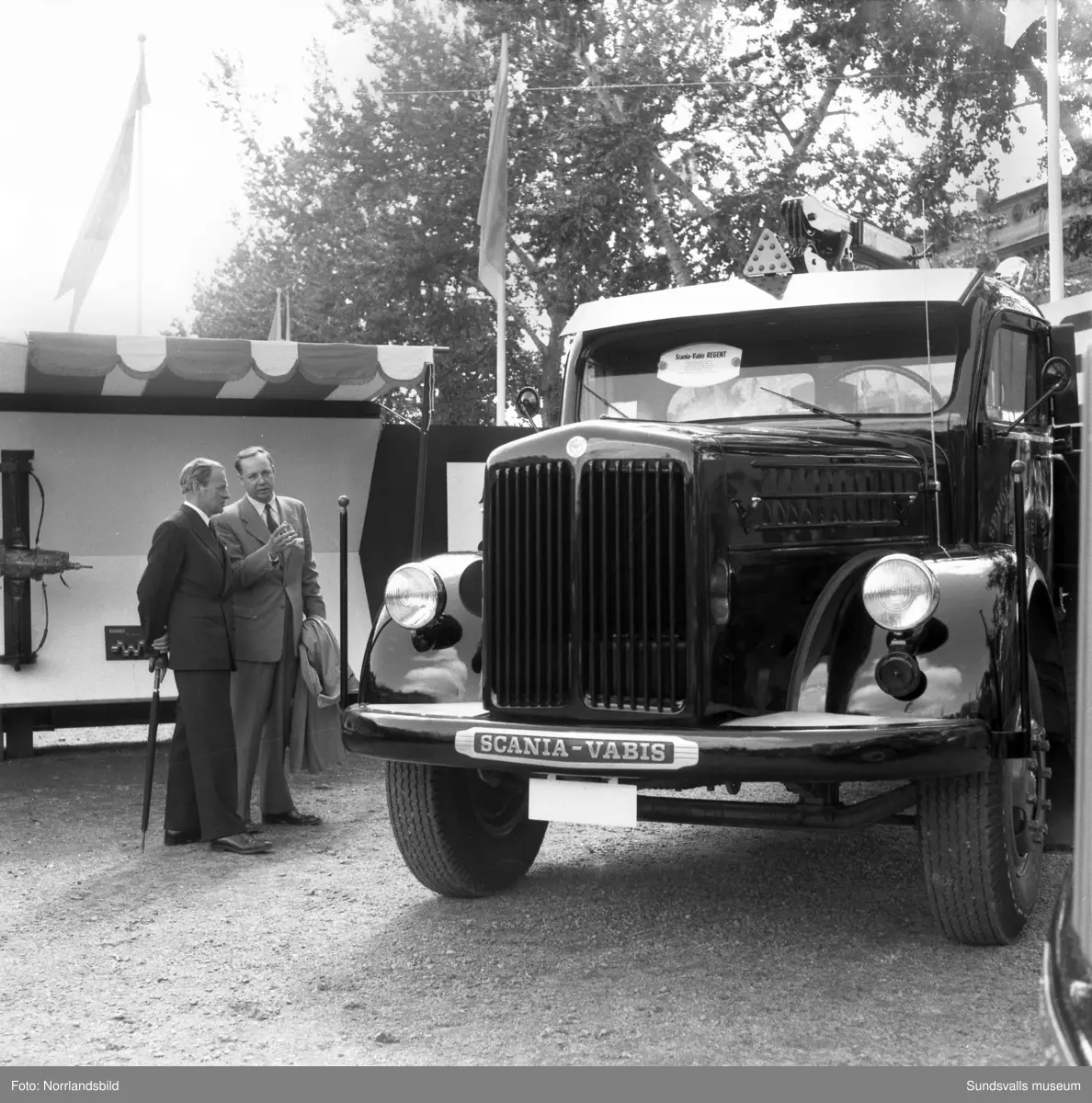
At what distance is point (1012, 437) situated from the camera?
5.70 meters

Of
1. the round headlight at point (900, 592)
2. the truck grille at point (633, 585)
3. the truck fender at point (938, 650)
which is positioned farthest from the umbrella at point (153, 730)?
the round headlight at point (900, 592)

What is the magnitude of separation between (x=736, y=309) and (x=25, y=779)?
5.44 metres

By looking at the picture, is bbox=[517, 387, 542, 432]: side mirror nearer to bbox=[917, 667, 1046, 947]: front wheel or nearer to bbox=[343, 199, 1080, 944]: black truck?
bbox=[343, 199, 1080, 944]: black truck

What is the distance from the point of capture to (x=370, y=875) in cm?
602

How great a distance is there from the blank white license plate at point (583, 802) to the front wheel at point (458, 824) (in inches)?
20.3

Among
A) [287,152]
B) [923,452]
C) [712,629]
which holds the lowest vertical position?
[712,629]

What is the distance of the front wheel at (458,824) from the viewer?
5227mm

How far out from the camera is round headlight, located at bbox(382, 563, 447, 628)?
5.02m

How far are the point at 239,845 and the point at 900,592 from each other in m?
3.45

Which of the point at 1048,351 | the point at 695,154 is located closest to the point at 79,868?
the point at 1048,351

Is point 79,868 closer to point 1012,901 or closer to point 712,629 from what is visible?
point 712,629

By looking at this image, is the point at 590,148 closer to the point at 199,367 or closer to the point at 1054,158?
the point at 1054,158

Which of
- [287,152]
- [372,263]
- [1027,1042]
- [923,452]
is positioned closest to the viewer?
[1027,1042]
